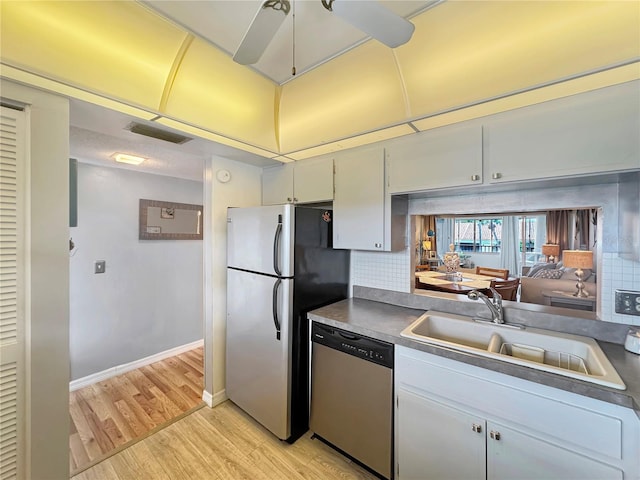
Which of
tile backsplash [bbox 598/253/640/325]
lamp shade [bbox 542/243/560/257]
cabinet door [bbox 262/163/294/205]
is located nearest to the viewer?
tile backsplash [bbox 598/253/640/325]

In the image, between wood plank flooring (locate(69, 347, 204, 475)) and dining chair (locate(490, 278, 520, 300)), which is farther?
dining chair (locate(490, 278, 520, 300))

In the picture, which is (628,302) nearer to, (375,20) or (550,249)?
(550,249)

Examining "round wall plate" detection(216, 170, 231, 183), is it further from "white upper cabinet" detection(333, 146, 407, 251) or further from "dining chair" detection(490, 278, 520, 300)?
"dining chair" detection(490, 278, 520, 300)

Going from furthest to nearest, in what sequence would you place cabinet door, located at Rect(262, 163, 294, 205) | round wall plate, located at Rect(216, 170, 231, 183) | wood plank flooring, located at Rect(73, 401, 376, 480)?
1. cabinet door, located at Rect(262, 163, 294, 205)
2. round wall plate, located at Rect(216, 170, 231, 183)
3. wood plank flooring, located at Rect(73, 401, 376, 480)

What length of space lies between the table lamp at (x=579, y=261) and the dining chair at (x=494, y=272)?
0.48 metres

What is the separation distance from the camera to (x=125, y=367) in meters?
2.87

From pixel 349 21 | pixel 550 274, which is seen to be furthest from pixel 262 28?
pixel 550 274

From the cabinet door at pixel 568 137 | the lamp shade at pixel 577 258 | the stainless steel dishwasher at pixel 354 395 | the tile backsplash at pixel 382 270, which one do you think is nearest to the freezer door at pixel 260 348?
the stainless steel dishwasher at pixel 354 395

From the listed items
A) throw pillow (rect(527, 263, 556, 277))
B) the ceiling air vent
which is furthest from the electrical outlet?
the ceiling air vent

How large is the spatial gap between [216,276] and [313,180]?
3.99ft

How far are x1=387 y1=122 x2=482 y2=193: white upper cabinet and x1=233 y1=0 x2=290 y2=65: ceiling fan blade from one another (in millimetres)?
1120

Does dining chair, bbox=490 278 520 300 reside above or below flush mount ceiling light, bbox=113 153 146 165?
below

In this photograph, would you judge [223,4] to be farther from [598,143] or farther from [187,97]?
[598,143]

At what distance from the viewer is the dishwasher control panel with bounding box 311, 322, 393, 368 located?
1554 mm
